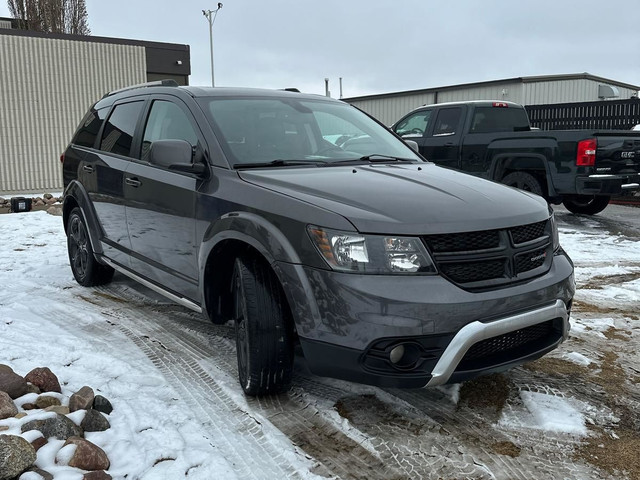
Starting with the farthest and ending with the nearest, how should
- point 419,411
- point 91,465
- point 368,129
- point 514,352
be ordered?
1. point 368,129
2. point 419,411
3. point 514,352
4. point 91,465

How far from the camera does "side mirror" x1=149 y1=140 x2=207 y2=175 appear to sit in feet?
11.1

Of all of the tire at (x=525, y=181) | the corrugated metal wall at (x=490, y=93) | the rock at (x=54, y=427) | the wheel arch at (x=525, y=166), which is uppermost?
the corrugated metal wall at (x=490, y=93)

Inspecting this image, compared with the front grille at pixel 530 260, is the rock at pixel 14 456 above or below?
below

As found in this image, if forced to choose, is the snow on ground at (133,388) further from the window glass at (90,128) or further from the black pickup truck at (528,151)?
the black pickup truck at (528,151)

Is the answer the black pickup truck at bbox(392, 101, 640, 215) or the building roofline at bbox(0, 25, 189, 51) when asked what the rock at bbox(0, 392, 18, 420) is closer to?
the black pickup truck at bbox(392, 101, 640, 215)

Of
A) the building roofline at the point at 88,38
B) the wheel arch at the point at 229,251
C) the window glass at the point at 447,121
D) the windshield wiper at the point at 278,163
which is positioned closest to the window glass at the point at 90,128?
the windshield wiper at the point at 278,163

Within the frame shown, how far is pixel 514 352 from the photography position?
2910 millimetres

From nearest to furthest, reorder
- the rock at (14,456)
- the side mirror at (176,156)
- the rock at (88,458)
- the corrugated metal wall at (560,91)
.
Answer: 1. the rock at (14,456)
2. the rock at (88,458)
3. the side mirror at (176,156)
4. the corrugated metal wall at (560,91)

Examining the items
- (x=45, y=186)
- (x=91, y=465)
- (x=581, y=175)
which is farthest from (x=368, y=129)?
(x=45, y=186)

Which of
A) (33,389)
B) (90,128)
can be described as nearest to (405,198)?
(33,389)

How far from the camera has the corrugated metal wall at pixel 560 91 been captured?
64.8 ft

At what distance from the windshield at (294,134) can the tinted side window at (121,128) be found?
101 centimetres

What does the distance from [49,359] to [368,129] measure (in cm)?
268

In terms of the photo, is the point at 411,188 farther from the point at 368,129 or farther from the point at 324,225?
the point at 368,129
